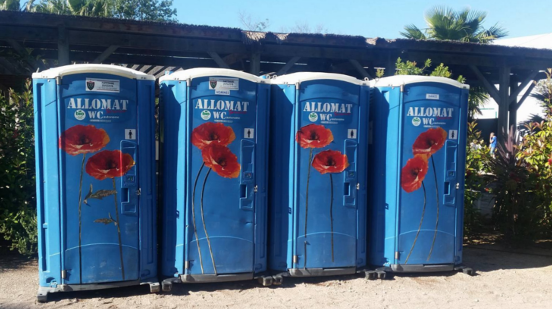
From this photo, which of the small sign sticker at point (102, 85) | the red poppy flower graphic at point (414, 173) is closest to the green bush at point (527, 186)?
the red poppy flower graphic at point (414, 173)

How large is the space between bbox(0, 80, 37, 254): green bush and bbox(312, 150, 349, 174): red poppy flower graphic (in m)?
3.78

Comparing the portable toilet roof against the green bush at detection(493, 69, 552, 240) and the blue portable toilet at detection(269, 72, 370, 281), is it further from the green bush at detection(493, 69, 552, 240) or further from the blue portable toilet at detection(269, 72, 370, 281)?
the green bush at detection(493, 69, 552, 240)

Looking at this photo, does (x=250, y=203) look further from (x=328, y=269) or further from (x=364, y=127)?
(x=364, y=127)

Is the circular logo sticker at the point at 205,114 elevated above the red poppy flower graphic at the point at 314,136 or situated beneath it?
elevated above

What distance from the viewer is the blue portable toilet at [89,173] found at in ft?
16.1

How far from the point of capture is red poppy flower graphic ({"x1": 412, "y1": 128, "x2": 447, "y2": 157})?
593cm

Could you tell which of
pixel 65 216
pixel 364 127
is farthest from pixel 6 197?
pixel 364 127

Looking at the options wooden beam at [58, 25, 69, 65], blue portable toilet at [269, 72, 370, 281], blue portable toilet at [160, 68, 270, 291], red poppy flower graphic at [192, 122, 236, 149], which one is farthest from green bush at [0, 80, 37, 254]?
blue portable toilet at [269, 72, 370, 281]

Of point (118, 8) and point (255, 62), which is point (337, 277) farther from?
point (118, 8)

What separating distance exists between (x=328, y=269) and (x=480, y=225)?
3532mm

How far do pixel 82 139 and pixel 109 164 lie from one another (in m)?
0.36

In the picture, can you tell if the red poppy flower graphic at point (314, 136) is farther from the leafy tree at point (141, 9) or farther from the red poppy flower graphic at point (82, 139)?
the leafy tree at point (141, 9)

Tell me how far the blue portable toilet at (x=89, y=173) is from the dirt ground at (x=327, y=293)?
0.23m

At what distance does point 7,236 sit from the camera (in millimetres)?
6582
